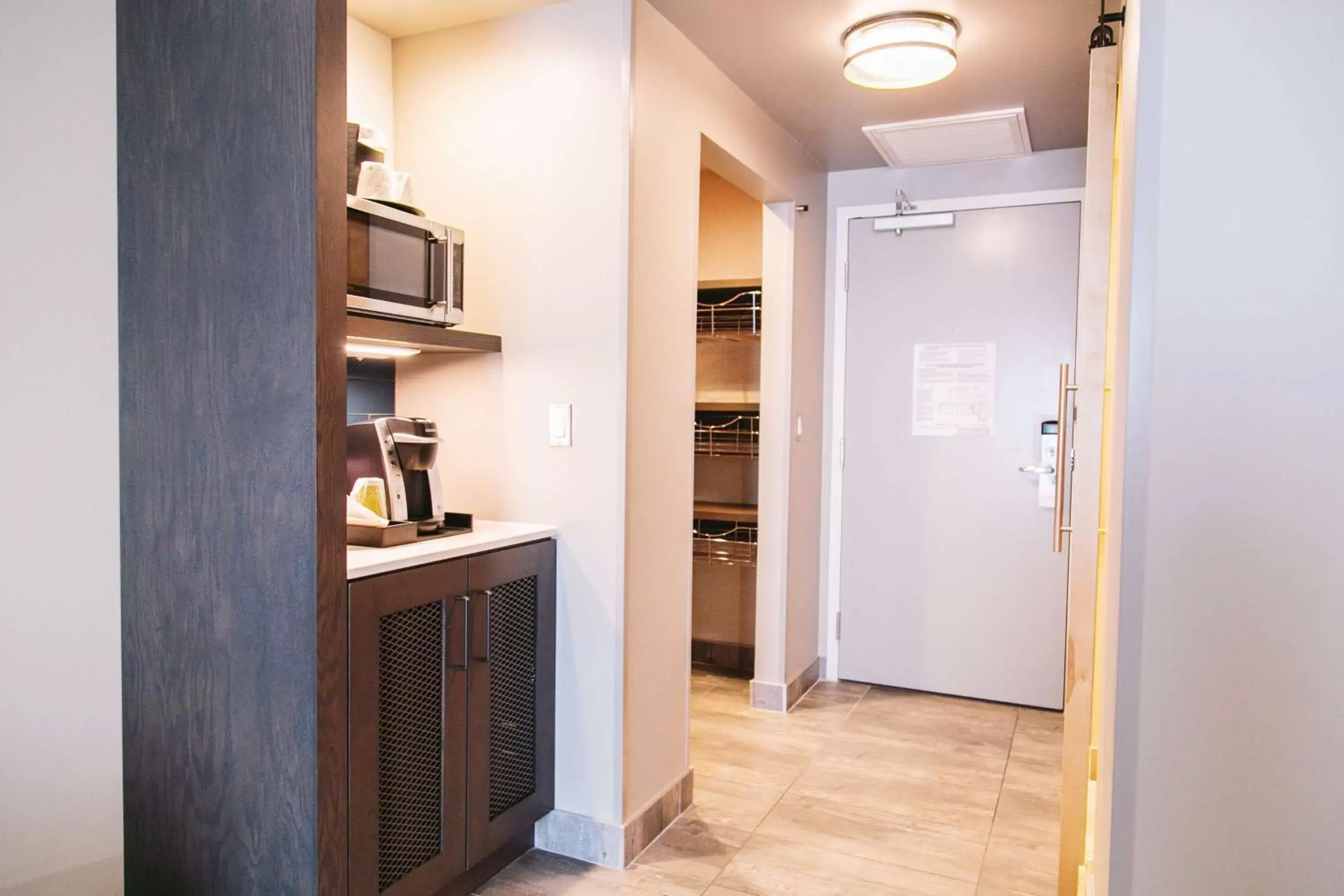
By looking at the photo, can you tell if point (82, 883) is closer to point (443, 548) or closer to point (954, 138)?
point (443, 548)

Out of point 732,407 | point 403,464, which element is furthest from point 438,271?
point 732,407

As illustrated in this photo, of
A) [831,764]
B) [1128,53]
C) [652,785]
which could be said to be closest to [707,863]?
[652,785]

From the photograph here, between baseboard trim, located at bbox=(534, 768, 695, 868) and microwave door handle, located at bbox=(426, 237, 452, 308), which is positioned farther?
baseboard trim, located at bbox=(534, 768, 695, 868)

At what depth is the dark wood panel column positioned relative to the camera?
149 cm

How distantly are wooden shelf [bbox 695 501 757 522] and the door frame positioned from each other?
0.39 meters

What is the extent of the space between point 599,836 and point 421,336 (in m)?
1.44

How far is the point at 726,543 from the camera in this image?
13.1 feet

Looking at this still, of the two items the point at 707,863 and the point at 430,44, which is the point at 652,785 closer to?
the point at 707,863

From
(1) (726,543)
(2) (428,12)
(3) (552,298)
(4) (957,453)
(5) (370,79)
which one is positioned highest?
(2) (428,12)

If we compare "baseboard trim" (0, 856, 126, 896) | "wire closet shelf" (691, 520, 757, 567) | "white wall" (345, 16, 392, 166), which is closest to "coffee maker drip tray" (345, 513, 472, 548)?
"baseboard trim" (0, 856, 126, 896)

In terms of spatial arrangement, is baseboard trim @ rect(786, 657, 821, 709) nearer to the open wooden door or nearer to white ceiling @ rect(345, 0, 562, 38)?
the open wooden door

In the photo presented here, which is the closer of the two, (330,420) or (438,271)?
(330,420)

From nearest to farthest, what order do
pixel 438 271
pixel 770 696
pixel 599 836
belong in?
1. pixel 438 271
2. pixel 599 836
3. pixel 770 696

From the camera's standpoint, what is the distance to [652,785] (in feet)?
8.43
